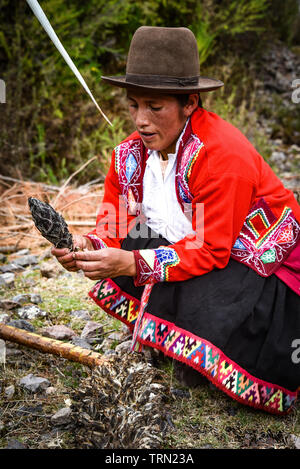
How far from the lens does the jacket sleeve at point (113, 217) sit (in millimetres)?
2160

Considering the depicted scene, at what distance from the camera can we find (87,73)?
445cm

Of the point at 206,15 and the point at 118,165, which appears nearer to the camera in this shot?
the point at 118,165

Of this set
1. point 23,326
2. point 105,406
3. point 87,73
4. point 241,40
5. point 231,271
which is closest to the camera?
point 105,406

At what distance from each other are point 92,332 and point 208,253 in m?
0.88

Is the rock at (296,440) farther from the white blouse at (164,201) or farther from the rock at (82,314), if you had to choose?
the rock at (82,314)

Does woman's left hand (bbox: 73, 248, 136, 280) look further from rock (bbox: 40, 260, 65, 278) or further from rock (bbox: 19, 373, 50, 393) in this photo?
rock (bbox: 40, 260, 65, 278)

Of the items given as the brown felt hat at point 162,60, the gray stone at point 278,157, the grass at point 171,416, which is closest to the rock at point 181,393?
the grass at point 171,416

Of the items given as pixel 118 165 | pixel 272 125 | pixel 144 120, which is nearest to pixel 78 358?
pixel 118 165

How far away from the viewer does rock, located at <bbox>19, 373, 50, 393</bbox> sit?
1.88 meters

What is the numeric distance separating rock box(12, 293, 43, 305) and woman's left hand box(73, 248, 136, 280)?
40.4 inches

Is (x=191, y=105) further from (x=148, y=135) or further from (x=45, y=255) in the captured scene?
(x=45, y=255)

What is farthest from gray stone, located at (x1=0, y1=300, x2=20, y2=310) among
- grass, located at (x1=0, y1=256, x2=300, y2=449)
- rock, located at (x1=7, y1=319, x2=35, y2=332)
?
grass, located at (x1=0, y1=256, x2=300, y2=449)

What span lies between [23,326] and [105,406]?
0.94m

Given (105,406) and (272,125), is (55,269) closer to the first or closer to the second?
(105,406)
